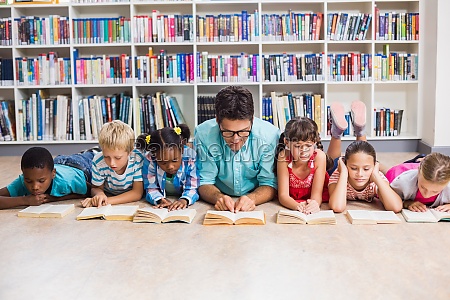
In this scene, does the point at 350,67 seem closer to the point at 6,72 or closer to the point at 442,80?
the point at 442,80

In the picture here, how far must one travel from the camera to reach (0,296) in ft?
6.07

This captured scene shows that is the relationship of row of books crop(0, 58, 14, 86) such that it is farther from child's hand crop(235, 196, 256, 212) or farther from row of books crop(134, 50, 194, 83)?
child's hand crop(235, 196, 256, 212)

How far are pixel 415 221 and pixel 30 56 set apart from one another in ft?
13.1

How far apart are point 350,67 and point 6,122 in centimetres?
304

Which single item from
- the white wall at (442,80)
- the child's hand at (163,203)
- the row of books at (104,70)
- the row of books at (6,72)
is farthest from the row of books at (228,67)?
the child's hand at (163,203)

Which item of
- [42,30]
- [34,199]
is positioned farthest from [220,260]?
[42,30]

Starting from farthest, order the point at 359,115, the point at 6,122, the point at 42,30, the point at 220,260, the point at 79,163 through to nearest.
Answer: 1. the point at 6,122
2. the point at 42,30
3. the point at 359,115
4. the point at 79,163
5. the point at 220,260

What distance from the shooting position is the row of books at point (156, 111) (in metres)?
5.20

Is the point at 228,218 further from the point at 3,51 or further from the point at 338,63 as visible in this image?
the point at 3,51

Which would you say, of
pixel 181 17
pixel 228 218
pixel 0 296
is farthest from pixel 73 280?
pixel 181 17

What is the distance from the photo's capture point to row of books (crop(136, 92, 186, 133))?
205 inches

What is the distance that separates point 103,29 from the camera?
5.12 metres

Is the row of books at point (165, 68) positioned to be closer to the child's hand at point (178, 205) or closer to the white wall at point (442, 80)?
the white wall at point (442, 80)

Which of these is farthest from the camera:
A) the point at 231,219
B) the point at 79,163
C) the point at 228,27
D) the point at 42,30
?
the point at 42,30
